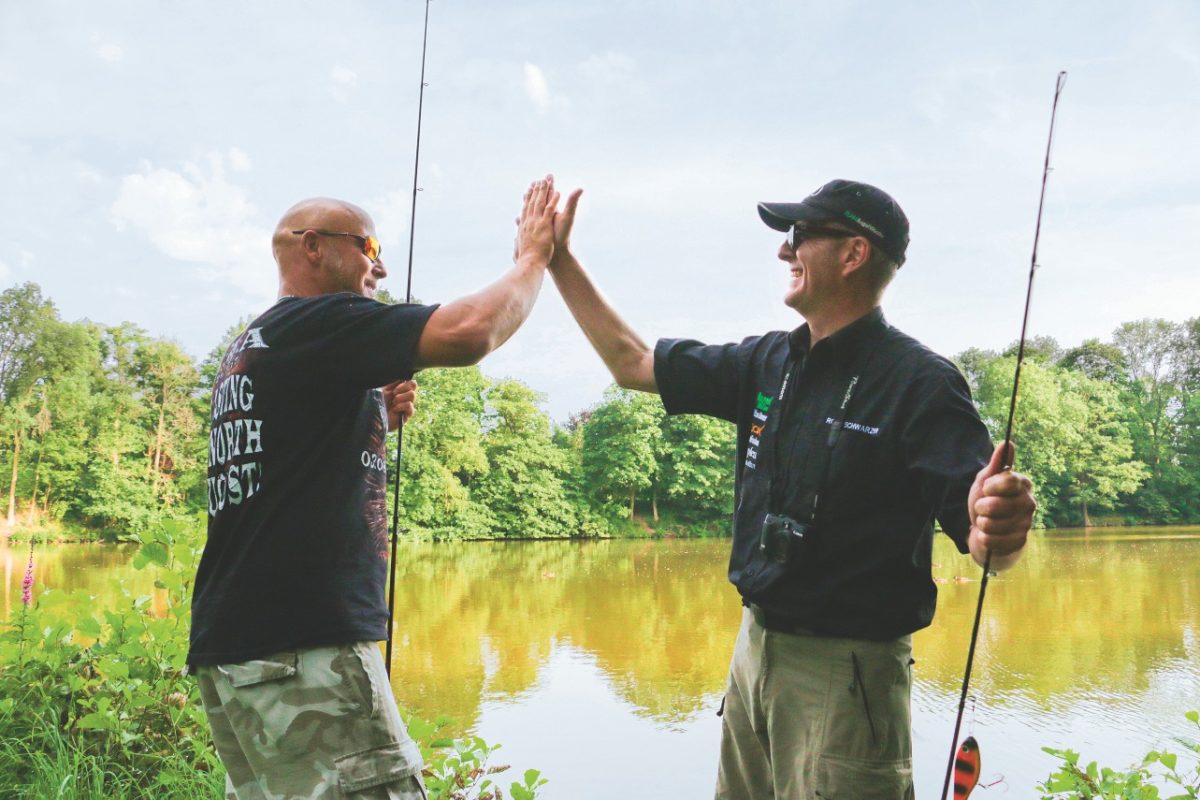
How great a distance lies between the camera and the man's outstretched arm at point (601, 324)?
227 centimetres

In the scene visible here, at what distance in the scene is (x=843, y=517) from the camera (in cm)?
170

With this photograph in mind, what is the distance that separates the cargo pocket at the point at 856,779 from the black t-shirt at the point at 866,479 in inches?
9.7

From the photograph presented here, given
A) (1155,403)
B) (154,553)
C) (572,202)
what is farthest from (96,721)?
(1155,403)

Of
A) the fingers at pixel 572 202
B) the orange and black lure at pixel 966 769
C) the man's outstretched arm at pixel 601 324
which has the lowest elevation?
the orange and black lure at pixel 966 769

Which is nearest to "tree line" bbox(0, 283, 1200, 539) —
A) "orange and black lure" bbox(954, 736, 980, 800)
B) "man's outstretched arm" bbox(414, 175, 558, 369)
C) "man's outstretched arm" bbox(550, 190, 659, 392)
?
"man's outstretched arm" bbox(550, 190, 659, 392)

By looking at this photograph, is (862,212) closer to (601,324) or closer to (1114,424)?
(601,324)

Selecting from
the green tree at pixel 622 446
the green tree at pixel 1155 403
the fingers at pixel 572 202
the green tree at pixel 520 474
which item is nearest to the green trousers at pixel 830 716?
the fingers at pixel 572 202

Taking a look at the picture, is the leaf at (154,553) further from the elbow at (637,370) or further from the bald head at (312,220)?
the elbow at (637,370)

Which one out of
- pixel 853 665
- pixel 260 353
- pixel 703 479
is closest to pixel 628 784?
pixel 853 665

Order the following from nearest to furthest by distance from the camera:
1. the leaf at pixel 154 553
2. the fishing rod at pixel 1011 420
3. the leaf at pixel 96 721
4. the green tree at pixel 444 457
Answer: the fishing rod at pixel 1011 420, the leaf at pixel 96 721, the leaf at pixel 154 553, the green tree at pixel 444 457

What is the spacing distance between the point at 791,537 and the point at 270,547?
1026 mm

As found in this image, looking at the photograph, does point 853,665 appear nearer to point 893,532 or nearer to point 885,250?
point 893,532

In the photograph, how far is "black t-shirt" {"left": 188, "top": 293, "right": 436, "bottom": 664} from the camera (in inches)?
61.3

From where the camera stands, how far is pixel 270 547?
157 cm
